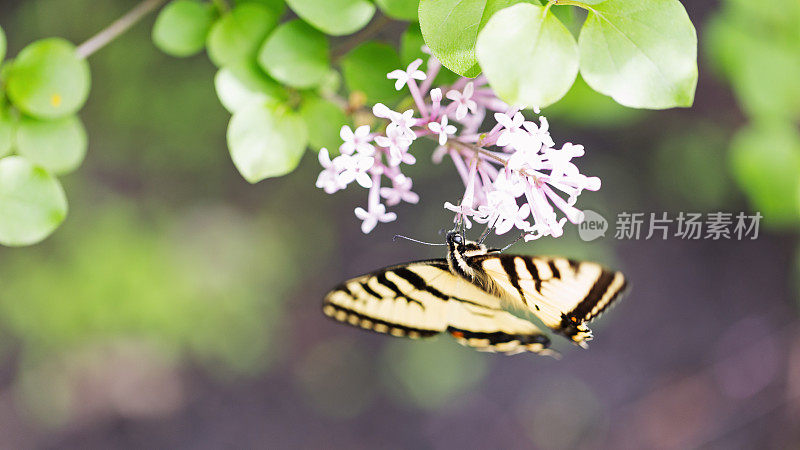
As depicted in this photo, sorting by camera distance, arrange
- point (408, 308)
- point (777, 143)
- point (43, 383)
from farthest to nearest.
Result: point (43, 383) < point (777, 143) < point (408, 308)

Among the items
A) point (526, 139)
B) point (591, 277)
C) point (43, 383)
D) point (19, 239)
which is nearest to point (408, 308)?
point (591, 277)

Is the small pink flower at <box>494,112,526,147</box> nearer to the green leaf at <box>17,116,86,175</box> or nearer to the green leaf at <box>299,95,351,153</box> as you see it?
the green leaf at <box>299,95,351,153</box>

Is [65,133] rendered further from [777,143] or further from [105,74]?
[777,143]

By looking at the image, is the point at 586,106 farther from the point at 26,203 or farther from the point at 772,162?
the point at 26,203

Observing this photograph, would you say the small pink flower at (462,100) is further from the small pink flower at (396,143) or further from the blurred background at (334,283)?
the blurred background at (334,283)

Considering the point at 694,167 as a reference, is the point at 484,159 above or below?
above

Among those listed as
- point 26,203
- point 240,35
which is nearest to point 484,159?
point 240,35
